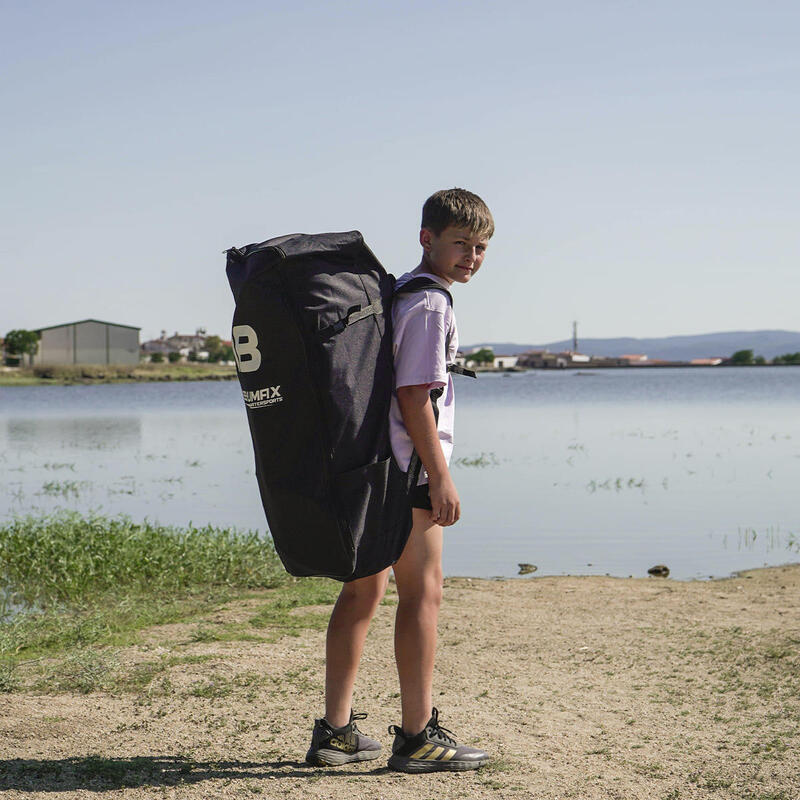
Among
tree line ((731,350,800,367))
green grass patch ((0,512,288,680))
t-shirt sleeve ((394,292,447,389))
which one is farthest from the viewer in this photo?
tree line ((731,350,800,367))

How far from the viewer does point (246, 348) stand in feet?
11.7

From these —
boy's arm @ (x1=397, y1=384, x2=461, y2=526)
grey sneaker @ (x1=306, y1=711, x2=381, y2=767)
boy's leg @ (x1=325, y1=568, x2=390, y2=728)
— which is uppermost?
boy's arm @ (x1=397, y1=384, x2=461, y2=526)

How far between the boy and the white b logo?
507 millimetres

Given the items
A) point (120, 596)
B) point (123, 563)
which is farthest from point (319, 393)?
point (123, 563)

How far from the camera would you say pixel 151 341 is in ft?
652

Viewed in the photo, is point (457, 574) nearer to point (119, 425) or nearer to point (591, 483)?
point (591, 483)

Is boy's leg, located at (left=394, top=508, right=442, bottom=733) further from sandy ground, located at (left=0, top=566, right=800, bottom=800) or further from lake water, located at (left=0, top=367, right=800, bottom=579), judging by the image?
lake water, located at (left=0, top=367, right=800, bottom=579)

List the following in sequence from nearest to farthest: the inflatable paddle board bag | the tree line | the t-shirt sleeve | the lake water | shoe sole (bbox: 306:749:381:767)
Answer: the inflatable paddle board bag < the t-shirt sleeve < shoe sole (bbox: 306:749:381:767) < the lake water < the tree line

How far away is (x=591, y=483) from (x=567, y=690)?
12497mm

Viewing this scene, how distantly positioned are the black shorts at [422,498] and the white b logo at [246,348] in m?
0.76

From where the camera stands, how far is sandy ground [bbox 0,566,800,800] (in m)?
3.76

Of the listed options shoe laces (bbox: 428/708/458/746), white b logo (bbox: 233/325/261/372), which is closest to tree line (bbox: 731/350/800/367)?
shoe laces (bbox: 428/708/458/746)

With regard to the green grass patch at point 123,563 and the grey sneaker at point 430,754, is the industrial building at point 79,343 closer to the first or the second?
the green grass patch at point 123,563

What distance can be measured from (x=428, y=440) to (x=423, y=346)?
13.3 inches
